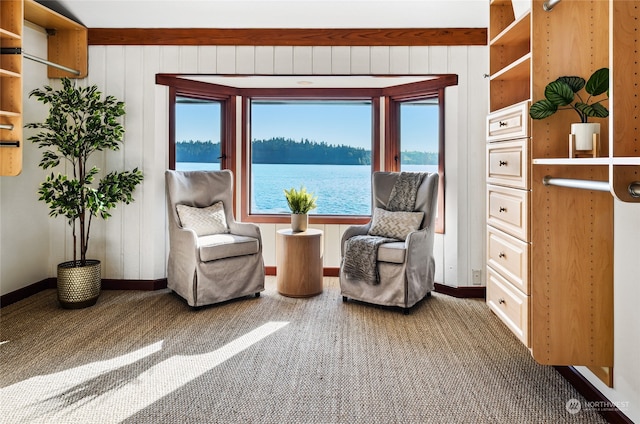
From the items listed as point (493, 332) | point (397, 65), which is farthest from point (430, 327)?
point (397, 65)

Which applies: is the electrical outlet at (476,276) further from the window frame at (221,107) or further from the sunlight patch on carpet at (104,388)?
the window frame at (221,107)

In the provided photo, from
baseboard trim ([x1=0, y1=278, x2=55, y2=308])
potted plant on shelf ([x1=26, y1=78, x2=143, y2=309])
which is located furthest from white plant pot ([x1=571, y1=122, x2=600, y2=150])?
baseboard trim ([x1=0, y1=278, x2=55, y2=308])

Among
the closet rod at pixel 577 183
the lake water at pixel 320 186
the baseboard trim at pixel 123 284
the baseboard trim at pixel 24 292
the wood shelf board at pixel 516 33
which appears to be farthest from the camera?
the lake water at pixel 320 186

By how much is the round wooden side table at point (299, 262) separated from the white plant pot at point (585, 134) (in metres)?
2.33

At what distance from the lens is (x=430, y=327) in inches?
125

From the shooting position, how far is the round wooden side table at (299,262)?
151 inches

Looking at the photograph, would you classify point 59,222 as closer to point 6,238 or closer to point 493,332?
point 6,238

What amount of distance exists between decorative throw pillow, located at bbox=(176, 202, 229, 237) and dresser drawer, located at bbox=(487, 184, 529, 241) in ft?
7.69

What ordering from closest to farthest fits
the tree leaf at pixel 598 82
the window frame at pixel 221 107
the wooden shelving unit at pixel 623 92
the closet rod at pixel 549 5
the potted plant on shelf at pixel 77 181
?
the wooden shelving unit at pixel 623 92
the tree leaf at pixel 598 82
the closet rod at pixel 549 5
the potted plant on shelf at pixel 77 181
the window frame at pixel 221 107

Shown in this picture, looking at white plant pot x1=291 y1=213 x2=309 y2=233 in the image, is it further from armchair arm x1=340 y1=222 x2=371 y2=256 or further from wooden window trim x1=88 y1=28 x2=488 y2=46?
wooden window trim x1=88 y1=28 x2=488 y2=46

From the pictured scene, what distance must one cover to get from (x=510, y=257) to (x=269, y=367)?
142 centimetres

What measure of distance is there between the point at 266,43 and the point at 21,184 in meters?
2.46

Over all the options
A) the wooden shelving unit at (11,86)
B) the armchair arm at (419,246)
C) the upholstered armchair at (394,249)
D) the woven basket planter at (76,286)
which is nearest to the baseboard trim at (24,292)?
the woven basket planter at (76,286)

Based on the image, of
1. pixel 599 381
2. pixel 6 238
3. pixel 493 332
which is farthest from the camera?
pixel 6 238
